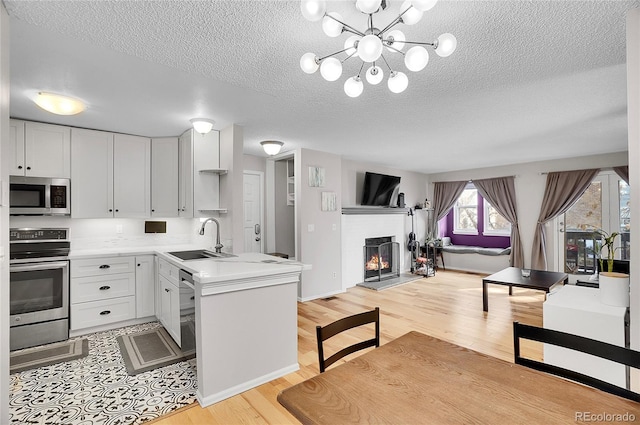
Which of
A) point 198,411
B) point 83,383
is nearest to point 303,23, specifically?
point 198,411

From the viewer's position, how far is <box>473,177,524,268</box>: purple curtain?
20.2ft

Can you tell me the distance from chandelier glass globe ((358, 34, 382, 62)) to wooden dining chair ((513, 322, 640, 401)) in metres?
1.35

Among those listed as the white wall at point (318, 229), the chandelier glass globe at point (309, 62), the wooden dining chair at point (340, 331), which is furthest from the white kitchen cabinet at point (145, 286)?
the chandelier glass globe at point (309, 62)

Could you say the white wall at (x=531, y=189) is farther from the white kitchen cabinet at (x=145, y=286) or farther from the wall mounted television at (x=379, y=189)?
the white kitchen cabinet at (x=145, y=286)

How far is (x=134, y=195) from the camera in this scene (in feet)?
12.4

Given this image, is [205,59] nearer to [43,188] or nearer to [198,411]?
[198,411]

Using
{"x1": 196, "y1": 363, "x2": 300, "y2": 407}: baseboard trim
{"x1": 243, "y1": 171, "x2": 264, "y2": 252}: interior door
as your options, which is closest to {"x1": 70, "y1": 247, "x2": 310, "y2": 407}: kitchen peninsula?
{"x1": 196, "y1": 363, "x2": 300, "y2": 407}: baseboard trim

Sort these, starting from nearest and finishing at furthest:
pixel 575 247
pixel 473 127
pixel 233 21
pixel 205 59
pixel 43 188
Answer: pixel 233 21 → pixel 205 59 → pixel 43 188 → pixel 473 127 → pixel 575 247

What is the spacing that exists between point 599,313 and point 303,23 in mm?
2551

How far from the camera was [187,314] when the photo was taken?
8.09 ft

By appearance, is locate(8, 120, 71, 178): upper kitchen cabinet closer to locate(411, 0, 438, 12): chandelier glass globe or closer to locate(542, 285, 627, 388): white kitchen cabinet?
Answer: locate(411, 0, 438, 12): chandelier glass globe

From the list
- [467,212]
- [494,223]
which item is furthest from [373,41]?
[467,212]

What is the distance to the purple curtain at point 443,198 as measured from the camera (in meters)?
7.12

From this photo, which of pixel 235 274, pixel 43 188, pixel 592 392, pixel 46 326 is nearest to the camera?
pixel 592 392
